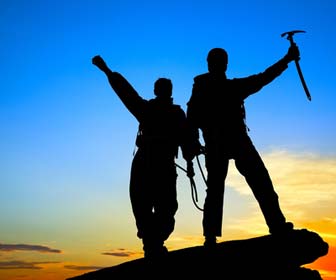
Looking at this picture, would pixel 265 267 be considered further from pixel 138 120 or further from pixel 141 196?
pixel 138 120

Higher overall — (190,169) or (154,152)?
(154,152)

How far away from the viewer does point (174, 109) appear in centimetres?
978

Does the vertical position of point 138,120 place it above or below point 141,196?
above

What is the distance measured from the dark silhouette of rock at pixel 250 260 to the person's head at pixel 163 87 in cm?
328

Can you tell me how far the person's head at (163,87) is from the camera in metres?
9.66

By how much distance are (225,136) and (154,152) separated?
63.8 inches

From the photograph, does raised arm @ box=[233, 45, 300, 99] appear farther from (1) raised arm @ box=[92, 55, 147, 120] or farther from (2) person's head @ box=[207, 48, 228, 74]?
(1) raised arm @ box=[92, 55, 147, 120]

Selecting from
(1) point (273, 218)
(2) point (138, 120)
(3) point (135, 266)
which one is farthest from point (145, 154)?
(1) point (273, 218)

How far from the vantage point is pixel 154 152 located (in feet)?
31.2

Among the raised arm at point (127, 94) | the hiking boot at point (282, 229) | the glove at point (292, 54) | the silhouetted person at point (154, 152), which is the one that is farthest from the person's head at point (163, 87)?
the hiking boot at point (282, 229)

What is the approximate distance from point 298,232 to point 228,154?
1996mm

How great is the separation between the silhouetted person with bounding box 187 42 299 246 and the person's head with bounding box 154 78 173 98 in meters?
0.90

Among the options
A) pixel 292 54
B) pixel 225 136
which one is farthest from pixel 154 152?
pixel 292 54

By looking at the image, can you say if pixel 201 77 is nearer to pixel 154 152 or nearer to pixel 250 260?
pixel 154 152
